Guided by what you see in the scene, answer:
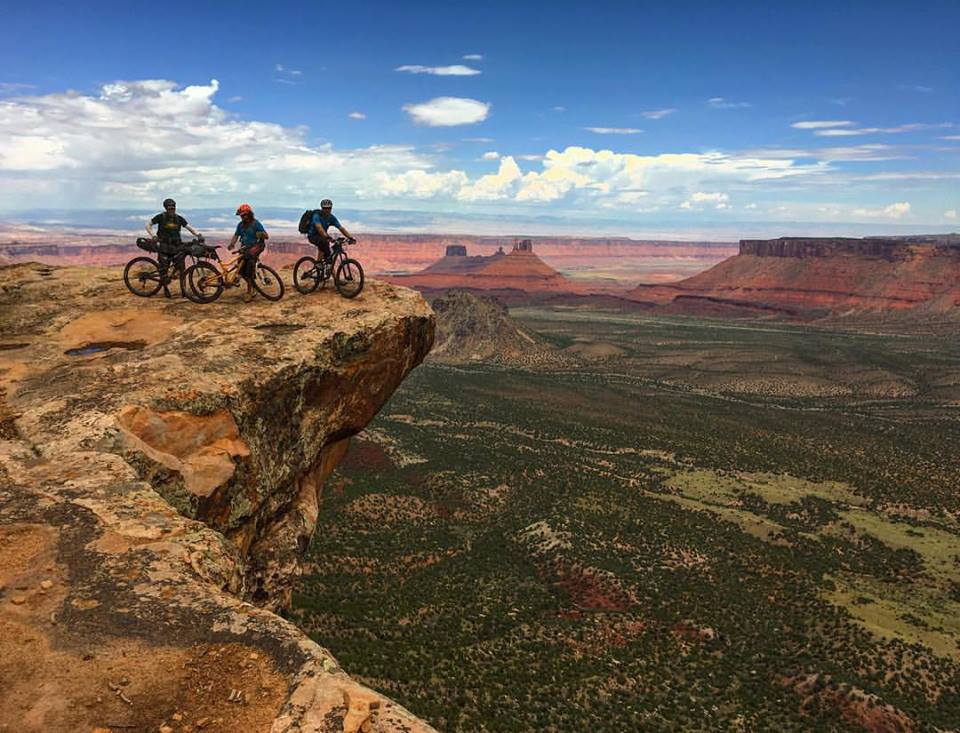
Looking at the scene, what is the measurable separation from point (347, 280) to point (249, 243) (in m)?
2.75

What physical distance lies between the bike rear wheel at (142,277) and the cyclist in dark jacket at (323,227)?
4175mm

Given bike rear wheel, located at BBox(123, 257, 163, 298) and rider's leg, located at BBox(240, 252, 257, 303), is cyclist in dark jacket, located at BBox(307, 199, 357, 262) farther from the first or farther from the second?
bike rear wheel, located at BBox(123, 257, 163, 298)

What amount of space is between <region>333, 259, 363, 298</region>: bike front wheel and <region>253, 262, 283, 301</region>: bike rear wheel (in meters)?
1.56

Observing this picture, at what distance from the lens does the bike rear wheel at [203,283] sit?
54.3 ft

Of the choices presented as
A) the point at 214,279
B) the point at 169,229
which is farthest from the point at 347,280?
the point at 169,229

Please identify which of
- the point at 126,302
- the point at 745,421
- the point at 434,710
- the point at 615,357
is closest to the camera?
the point at 126,302

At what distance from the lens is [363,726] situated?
217 inches

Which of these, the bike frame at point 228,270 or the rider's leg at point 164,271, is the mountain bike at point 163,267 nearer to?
the rider's leg at point 164,271

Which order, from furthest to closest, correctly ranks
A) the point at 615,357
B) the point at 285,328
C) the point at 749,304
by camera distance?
the point at 749,304, the point at 615,357, the point at 285,328

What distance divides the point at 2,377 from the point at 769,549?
133ft

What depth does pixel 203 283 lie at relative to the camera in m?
16.9

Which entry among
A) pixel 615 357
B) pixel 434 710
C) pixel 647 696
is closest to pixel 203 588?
pixel 434 710

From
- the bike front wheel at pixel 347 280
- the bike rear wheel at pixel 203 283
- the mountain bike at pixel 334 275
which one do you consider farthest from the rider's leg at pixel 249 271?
the bike front wheel at pixel 347 280

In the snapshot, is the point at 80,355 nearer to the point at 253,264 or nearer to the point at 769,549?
the point at 253,264
